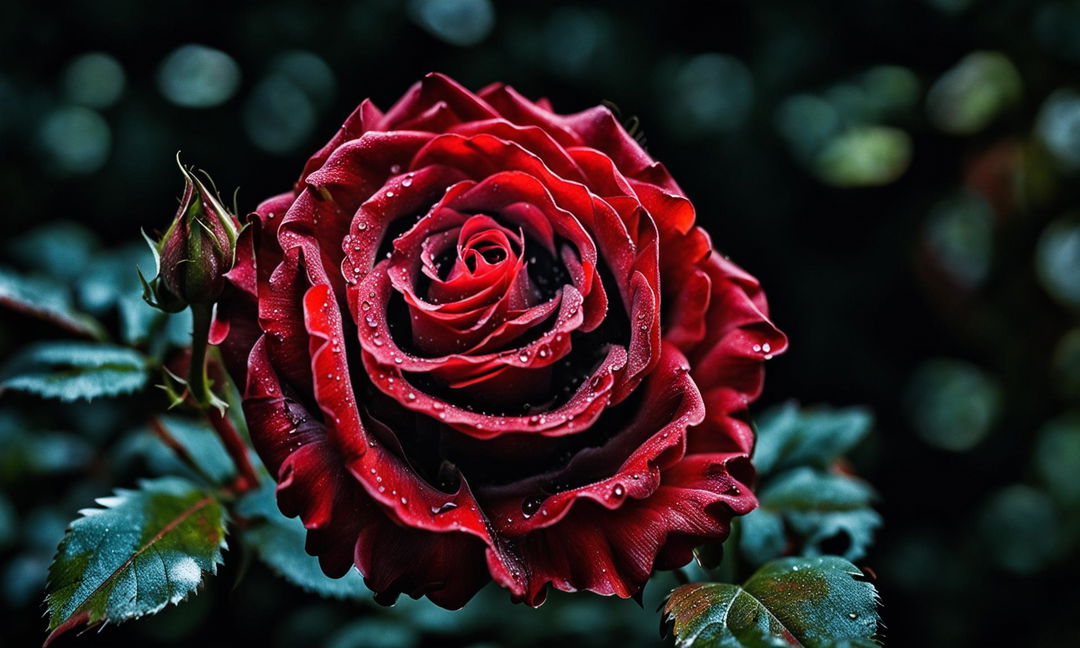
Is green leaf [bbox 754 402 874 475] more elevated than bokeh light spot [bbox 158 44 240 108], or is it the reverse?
bokeh light spot [bbox 158 44 240 108]

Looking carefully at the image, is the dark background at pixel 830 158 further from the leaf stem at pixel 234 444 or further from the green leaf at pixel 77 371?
the leaf stem at pixel 234 444

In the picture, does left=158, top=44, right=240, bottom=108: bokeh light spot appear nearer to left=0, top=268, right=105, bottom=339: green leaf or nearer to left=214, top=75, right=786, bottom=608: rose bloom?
left=0, top=268, right=105, bottom=339: green leaf

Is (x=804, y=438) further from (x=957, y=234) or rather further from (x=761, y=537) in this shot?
(x=957, y=234)

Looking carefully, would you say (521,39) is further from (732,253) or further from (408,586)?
(408,586)

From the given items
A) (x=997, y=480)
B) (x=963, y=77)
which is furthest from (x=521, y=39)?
(x=997, y=480)

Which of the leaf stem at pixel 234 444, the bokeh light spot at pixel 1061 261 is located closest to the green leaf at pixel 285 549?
the leaf stem at pixel 234 444

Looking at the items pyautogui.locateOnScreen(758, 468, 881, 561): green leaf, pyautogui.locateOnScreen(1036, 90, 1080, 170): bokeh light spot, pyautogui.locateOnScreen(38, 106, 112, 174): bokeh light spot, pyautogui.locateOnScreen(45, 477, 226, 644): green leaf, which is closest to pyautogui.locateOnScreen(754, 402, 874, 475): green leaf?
pyautogui.locateOnScreen(758, 468, 881, 561): green leaf

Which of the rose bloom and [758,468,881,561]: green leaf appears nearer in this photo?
the rose bloom
